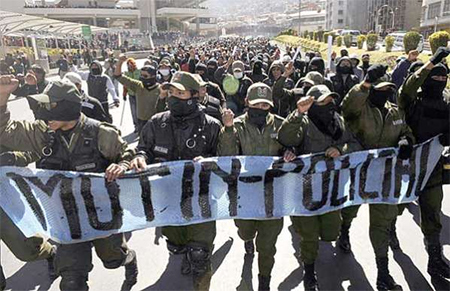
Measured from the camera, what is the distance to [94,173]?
3.12 metres

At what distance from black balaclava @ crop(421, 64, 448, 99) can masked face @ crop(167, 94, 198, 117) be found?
235 centimetres

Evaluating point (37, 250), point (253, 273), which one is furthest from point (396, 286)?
point (37, 250)

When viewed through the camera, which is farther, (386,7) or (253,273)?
(386,7)

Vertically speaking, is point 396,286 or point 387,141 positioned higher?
point 387,141

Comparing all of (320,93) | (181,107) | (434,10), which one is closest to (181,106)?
(181,107)

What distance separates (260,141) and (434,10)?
225ft

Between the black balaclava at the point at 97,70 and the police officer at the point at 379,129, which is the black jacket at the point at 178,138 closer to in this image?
the police officer at the point at 379,129

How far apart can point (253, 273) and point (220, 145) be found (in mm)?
1428

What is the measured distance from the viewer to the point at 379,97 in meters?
3.54

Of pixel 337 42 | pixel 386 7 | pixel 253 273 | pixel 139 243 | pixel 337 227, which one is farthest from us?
pixel 386 7

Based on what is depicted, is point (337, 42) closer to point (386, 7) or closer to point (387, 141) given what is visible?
point (387, 141)

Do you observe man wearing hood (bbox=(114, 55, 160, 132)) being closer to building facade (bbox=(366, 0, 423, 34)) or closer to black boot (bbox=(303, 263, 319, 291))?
black boot (bbox=(303, 263, 319, 291))

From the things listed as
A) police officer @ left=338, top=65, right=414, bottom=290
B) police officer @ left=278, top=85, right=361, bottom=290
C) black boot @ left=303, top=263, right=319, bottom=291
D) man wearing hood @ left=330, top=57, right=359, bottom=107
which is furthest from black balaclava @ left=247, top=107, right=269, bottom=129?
man wearing hood @ left=330, top=57, right=359, bottom=107

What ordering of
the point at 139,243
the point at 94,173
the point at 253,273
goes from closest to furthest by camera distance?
the point at 94,173 < the point at 253,273 < the point at 139,243
